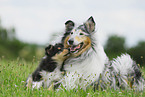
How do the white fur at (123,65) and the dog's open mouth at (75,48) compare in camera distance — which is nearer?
the dog's open mouth at (75,48)

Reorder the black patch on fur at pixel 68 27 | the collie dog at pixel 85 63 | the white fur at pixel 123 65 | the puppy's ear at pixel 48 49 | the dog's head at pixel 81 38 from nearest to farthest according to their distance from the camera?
the dog's head at pixel 81 38
the collie dog at pixel 85 63
the black patch on fur at pixel 68 27
the white fur at pixel 123 65
the puppy's ear at pixel 48 49

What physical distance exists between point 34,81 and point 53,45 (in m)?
1.12

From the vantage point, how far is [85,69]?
547cm

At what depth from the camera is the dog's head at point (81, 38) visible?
526 centimetres

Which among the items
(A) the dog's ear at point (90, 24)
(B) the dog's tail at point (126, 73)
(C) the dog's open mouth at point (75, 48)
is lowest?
(B) the dog's tail at point (126, 73)

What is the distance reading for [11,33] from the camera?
21.6 m

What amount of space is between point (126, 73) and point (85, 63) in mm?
1185

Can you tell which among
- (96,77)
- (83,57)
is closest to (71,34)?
(83,57)

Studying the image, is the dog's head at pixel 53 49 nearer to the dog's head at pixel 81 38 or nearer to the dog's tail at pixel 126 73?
the dog's head at pixel 81 38

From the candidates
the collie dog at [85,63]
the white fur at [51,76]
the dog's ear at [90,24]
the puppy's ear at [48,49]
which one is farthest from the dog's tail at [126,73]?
the puppy's ear at [48,49]

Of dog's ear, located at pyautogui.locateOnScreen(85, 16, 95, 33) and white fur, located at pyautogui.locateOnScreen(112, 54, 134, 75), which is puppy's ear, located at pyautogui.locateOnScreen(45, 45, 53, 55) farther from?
white fur, located at pyautogui.locateOnScreen(112, 54, 134, 75)

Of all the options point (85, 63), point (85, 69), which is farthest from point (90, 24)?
point (85, 69)

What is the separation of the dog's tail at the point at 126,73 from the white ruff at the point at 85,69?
0.52m

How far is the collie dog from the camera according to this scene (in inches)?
212
